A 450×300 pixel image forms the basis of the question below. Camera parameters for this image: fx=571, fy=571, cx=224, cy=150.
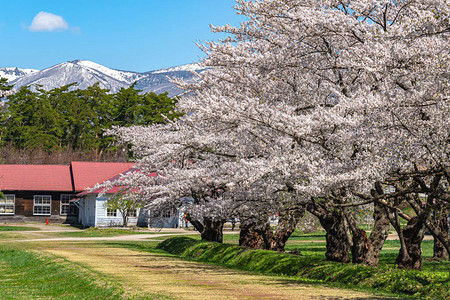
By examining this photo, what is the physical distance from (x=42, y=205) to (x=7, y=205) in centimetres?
→ 309

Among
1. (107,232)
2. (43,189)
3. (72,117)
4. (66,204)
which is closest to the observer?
(107,232)

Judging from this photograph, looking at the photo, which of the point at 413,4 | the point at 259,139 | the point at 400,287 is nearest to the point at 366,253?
the point at 400,287

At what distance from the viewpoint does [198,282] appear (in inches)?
543

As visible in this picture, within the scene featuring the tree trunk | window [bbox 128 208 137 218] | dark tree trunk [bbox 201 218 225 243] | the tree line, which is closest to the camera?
the tree trunk

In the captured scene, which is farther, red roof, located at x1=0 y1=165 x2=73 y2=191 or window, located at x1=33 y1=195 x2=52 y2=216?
window, located at x1=33 y1=195 x2=52 y2=216

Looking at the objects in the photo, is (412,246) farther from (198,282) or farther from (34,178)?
(34,178)

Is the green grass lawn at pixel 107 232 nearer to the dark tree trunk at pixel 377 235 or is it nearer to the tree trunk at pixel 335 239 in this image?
the tree trunk at pixel 335 239

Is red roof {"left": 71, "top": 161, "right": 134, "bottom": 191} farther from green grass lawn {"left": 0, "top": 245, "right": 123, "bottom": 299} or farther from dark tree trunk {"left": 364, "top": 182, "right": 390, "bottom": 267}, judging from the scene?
dark tree trunk {"left": 364, "top": 182, "right": 390, "bottom": 267}

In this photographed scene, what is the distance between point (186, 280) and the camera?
1420cm

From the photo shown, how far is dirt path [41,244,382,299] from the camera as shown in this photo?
458 inches

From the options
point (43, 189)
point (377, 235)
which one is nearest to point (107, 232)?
point (43, 189)

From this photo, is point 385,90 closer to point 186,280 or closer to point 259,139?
point 259,139

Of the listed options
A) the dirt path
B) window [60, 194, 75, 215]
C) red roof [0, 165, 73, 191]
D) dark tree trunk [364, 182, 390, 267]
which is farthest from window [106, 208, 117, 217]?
dark tree trunk [364, 182, 390, 267]

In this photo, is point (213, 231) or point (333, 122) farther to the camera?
point (213, 231)
